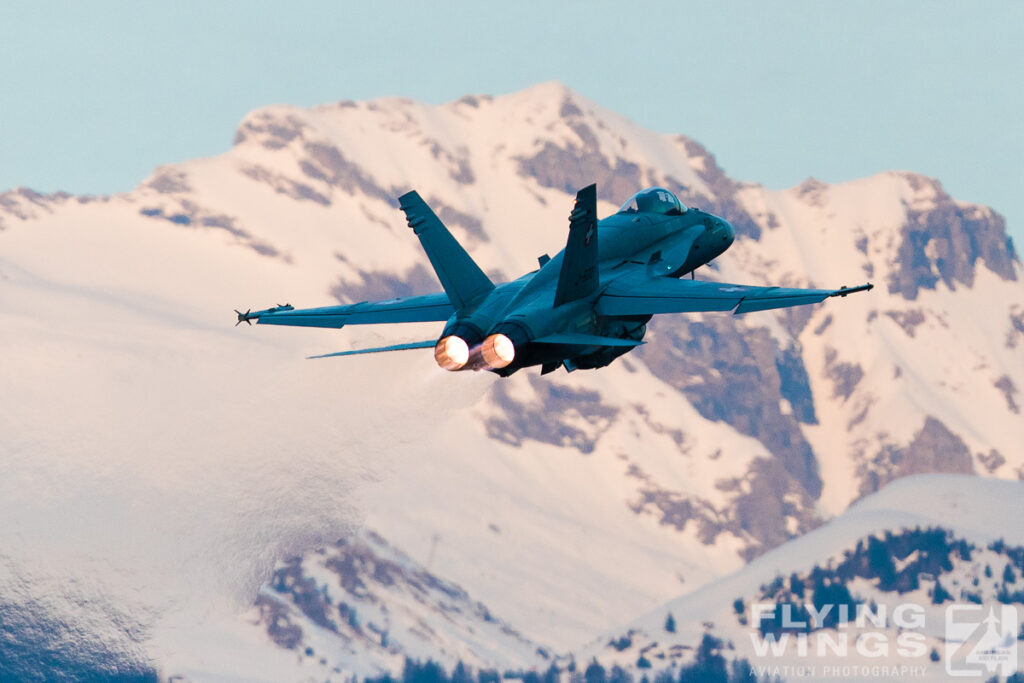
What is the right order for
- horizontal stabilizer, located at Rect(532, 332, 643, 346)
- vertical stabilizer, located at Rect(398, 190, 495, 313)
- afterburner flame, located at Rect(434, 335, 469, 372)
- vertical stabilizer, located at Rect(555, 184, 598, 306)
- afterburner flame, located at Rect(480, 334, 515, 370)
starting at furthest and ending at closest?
vertical stabilizer, located at Rect(398, 190, 495, 313), vertical stabilizer, located at Rect(555, 184, 598, 306), afterburner flame, located at Rect(434, 335, 469, 372), afterburner flame, located at Rect(480, 334, 515, 370), horizontal stabilizer, located at Rect(532, 332, 643, 346)

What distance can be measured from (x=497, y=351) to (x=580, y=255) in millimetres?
4658

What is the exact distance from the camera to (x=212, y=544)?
14350 centimetres

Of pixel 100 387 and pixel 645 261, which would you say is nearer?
pixel 645 261

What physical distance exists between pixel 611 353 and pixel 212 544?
85440mm

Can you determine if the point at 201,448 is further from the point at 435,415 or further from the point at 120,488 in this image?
the point at 435,415

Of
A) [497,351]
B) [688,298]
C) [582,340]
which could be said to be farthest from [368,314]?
[688,298]

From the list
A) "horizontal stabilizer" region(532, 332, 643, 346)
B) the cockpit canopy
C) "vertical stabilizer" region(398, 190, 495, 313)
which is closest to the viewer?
"horizontal stabilizer" region(532, 332, 643, 346)

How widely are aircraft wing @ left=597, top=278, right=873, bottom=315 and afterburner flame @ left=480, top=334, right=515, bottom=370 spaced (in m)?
4.89

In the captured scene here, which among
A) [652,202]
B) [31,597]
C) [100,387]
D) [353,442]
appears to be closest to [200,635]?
[31,597]

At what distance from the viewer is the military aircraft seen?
60375mm

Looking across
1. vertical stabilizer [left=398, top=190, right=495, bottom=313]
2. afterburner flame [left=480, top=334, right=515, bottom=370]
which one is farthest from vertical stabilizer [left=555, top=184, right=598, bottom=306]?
afterburner flame [left=480, top=334, right=515, bottom=370]

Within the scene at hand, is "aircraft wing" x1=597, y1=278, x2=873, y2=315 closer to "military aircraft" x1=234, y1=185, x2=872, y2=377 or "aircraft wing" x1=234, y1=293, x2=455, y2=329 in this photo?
"military aircraft" x1=234, y1=185, x2=872, y2=377

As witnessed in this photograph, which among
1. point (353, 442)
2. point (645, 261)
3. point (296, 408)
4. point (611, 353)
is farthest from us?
point (296, 408)

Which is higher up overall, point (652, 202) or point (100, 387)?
point (100, 387)
